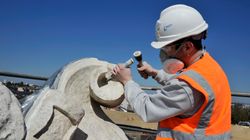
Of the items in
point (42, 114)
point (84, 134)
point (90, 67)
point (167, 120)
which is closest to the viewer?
point (167, 120)

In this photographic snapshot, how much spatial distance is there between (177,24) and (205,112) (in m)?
0.59

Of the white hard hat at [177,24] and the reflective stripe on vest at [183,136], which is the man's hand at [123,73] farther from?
the reflective stripe on vest at [183,136]

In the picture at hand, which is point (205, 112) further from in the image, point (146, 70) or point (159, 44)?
point (146, 70)

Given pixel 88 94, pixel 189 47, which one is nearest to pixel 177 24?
pixel 189 47

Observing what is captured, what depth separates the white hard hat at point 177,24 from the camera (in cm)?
243

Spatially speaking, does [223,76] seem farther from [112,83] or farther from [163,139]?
[112,83]

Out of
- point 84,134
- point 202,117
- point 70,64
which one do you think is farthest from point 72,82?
point 202,117

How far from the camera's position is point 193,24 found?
8.03 ft

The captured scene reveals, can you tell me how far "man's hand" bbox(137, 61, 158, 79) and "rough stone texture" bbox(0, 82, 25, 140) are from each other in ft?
3.65

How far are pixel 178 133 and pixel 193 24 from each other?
70 cm

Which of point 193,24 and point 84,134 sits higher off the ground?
point 193,24

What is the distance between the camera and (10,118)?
2.06m

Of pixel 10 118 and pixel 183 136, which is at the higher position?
pixel 10 118

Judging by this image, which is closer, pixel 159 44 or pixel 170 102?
pixel 170 102
